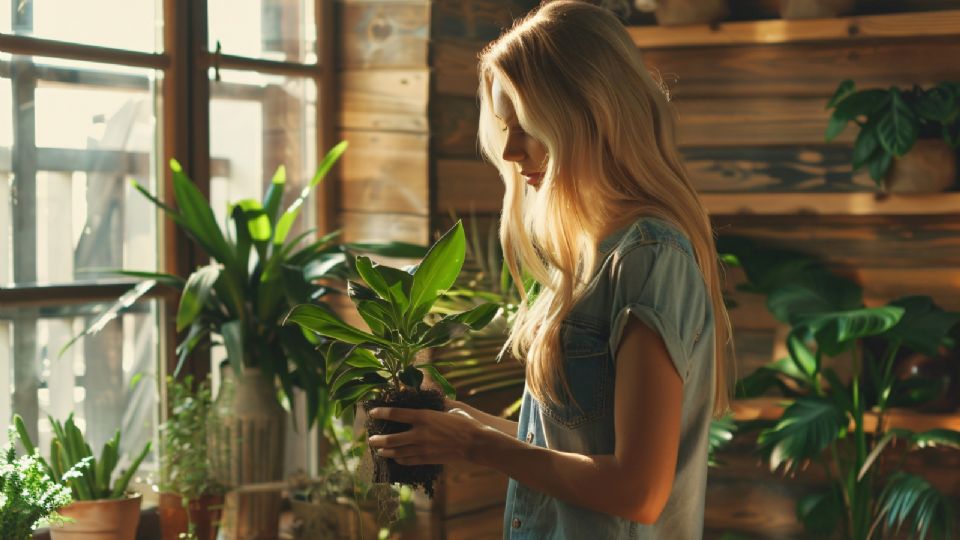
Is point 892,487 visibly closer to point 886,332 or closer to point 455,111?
point 886,332

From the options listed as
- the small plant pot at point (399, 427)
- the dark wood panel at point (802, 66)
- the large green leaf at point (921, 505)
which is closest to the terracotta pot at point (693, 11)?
the dark wood panel at point (802, 66)

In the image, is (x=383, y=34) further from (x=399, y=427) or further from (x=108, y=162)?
(x=399, y=427)

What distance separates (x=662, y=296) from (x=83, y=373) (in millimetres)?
1708

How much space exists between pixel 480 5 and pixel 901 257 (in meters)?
1.44

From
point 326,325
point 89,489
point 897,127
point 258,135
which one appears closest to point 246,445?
point 89,489

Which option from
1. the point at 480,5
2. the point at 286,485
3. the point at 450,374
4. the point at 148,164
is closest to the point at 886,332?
the point at 450,374

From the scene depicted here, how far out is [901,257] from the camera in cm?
333

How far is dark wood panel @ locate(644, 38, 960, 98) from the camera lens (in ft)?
10.6

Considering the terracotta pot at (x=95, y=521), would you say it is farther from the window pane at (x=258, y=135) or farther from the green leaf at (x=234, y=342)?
the window pane at (x=258, y=135)

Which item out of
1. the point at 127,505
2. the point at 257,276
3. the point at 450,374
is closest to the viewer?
the point at 127,505

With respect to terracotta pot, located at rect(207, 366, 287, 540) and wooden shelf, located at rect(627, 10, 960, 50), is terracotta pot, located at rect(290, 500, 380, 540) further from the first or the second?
wooden shelf, located at rect(627, 10, 960, 50)

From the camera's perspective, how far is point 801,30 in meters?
3.19

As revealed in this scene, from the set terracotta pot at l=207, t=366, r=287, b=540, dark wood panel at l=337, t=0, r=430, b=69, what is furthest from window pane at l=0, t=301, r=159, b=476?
dark wood panel at l=337, t=0, r=430, b=69

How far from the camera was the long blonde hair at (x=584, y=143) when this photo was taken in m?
1.30
